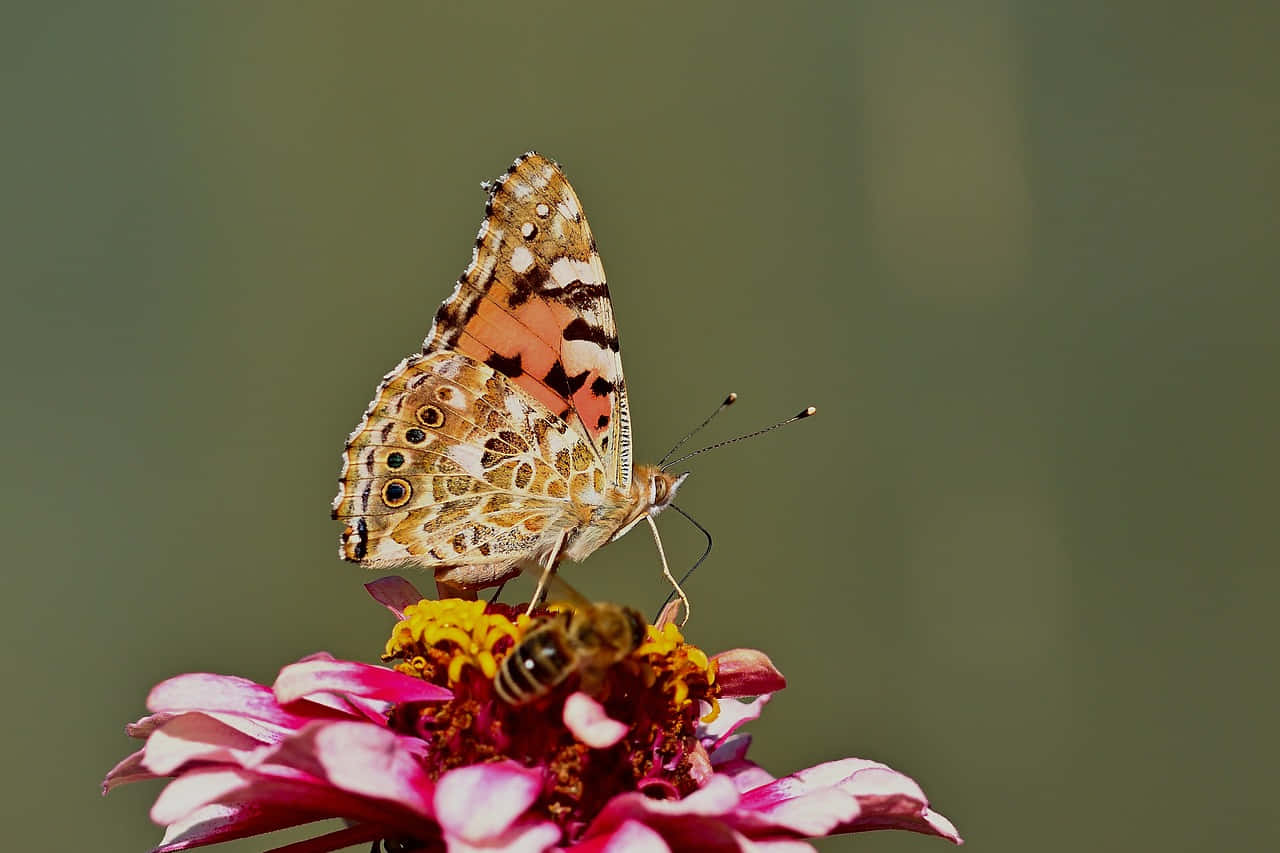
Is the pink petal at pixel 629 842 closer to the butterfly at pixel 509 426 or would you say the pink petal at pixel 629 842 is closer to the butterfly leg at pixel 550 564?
the butterfly leg at pixel 550 564

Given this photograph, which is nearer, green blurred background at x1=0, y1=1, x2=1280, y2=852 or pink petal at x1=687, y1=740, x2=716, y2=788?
pink petal at x1=687, y1=740, x2=716, y2=788

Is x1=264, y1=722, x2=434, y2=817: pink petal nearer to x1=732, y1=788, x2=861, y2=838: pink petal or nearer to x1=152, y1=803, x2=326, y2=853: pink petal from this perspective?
x1=152, y1=803, x2=326, y2=853: pink petal

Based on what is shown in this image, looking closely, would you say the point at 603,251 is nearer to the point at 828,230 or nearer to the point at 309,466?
the point at 828,230

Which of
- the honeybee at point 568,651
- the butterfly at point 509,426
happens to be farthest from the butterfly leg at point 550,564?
the honeybee at point 568,651

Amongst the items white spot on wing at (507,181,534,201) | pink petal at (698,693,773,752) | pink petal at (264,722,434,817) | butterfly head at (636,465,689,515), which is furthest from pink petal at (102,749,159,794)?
white spot on wing at (507,181,534,201)

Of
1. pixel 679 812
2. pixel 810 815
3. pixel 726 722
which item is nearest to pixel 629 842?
pixel 679 812

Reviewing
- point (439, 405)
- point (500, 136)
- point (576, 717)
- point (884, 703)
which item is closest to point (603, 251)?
point (500, 136)

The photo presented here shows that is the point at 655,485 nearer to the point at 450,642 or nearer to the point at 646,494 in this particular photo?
the point at 646,494
